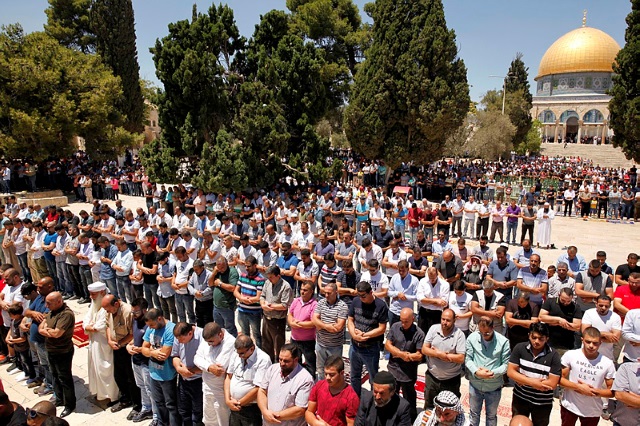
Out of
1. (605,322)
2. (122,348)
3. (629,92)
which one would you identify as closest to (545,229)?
(605,322)

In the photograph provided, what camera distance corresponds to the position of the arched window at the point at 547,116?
67438 mm

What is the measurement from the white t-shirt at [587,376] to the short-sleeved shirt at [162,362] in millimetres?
4411

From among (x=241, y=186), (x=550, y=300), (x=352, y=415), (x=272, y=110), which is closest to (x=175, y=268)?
(x=352, y=415)

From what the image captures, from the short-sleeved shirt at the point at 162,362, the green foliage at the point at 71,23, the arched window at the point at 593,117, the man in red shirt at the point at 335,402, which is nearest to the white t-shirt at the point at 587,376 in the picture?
the man in red shirt at the point at 335,402

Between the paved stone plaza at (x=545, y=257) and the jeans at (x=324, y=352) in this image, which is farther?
the paved stone plaza at (x=545, y=257)

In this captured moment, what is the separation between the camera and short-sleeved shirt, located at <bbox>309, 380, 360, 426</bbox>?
12.7ft

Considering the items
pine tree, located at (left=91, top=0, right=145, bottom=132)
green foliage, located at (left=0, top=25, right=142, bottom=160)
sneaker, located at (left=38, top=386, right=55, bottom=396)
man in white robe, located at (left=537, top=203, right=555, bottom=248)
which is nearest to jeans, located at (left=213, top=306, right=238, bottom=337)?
sneaker, located at (left=38, top=386, right=55, bottom=396)

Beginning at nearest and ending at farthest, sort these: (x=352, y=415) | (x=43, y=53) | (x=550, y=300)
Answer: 1. (x=352, y=415)
2. (x=550, y=300)
3. (x=43, y=53)

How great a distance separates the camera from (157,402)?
5.16 meters

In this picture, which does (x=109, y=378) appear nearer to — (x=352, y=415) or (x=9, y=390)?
(x=9, y=390)

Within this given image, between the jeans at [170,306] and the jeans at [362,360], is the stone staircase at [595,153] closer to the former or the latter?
the jeans at [362,360]

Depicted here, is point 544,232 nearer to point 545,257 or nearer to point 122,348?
point 545,257

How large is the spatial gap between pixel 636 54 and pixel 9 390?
1034 inches

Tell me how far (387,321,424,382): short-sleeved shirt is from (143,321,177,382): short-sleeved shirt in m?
2.62
